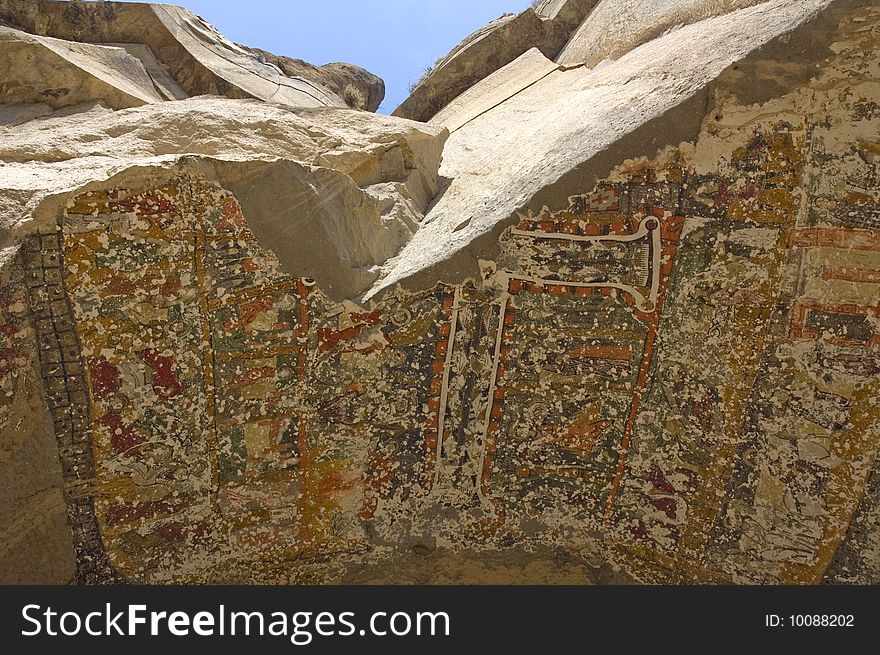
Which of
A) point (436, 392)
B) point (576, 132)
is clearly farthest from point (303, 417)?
point (576, 132)

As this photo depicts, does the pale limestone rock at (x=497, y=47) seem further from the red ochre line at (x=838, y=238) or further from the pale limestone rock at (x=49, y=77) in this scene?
the red ochre line at (x=838, y=238)

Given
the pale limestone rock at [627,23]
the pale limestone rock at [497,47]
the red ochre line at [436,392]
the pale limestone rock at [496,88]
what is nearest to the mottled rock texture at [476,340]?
the red ochre line at [436,392]

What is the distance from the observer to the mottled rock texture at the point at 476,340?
2.36 meters

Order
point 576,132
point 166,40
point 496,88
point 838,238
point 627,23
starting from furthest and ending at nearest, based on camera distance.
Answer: point 496,88
point 166,40
point 627,23
point 576,132
point 838,238

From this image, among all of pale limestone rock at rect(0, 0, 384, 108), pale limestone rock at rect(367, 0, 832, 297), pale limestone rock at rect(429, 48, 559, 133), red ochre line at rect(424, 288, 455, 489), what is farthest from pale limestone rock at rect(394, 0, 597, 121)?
red ochre line at rect(424, 288, 455, 489)

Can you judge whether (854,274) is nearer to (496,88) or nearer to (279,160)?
(279,160)

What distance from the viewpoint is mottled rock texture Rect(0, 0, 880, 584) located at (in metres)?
2.36

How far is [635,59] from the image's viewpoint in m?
3.21

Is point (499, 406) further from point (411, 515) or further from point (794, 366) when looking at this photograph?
point (794, 366)

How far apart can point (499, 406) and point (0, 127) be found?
7.19ft

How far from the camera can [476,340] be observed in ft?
8.75

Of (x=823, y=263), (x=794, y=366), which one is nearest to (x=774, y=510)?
(x=794, y=366)

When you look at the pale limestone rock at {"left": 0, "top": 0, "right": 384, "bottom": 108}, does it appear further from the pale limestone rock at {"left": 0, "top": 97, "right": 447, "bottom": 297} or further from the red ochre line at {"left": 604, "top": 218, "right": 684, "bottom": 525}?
the red ochre line at {"left": 604, "top": 218, "right": 684, "bottom": 525}

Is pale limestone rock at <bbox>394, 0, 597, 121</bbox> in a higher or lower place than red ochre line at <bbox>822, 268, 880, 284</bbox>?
higher
